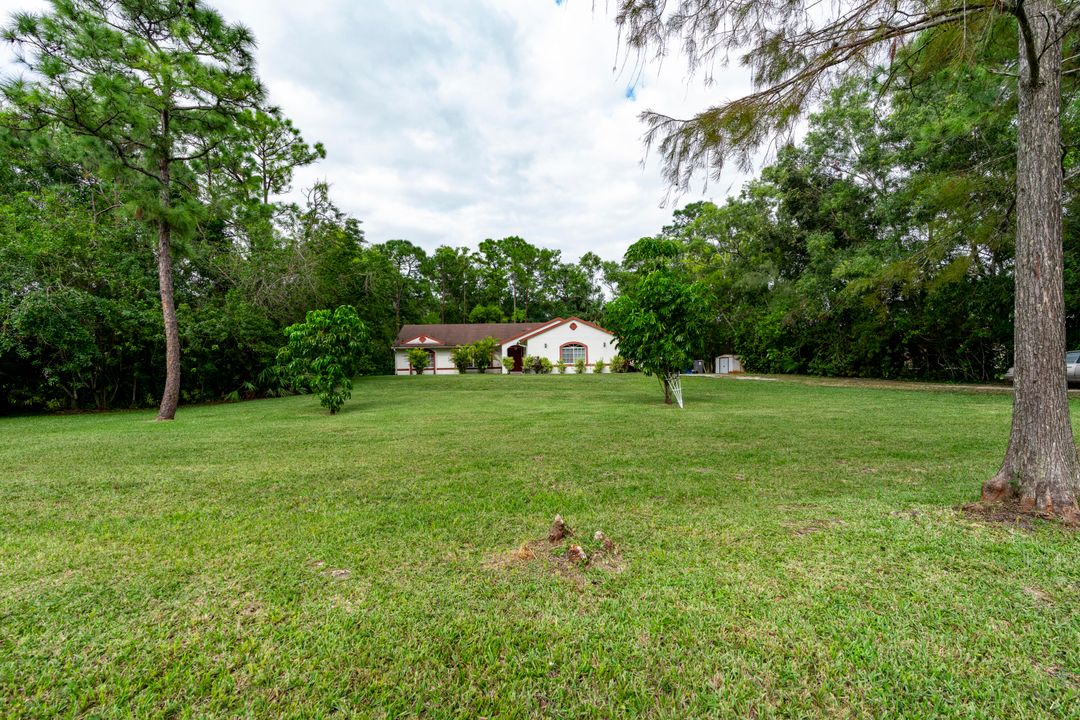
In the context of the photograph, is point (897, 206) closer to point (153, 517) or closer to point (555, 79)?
point (555, 79)

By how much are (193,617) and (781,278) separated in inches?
947

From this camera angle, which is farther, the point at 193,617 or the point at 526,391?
the point at 526,391

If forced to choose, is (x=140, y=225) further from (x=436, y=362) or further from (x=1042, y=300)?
(x=436, y=362)

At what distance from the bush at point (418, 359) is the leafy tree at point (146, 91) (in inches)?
665

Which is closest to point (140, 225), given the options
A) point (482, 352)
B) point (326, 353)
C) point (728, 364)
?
point (326, 353)

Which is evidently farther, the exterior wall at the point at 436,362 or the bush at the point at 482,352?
the exterior wall at the point at 436,362

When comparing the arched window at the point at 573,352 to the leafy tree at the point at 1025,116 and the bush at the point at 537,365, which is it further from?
the leafy tree at the point at 1025,116

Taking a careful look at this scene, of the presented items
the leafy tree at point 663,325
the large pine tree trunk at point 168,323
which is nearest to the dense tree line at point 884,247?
the leafy tree at point 663,325

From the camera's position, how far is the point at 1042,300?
3.06 m

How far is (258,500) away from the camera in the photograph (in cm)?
391

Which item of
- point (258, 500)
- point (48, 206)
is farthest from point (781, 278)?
point (48, 206)

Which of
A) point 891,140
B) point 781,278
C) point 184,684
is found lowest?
point 184,684

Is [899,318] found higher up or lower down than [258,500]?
higher up

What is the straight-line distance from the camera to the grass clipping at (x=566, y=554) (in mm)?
2567
